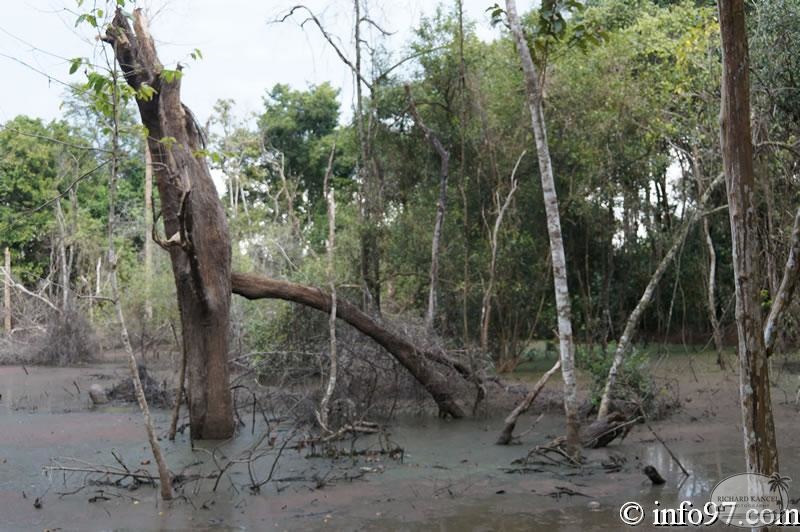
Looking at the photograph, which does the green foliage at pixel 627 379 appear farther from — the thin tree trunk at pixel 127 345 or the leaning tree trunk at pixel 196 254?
the thin tree trunk at pixel 127 345

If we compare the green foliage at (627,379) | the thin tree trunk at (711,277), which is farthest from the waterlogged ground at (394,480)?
the thin tree trunk at (711,277)

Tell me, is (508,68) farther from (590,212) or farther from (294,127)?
(294,127)

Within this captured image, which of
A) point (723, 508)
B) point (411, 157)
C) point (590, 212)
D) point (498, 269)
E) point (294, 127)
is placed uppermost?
point (294, 127)

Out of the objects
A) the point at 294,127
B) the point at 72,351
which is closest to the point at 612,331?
the point at 72,351

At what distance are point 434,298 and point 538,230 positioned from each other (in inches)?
157

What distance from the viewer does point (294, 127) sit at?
34375mm

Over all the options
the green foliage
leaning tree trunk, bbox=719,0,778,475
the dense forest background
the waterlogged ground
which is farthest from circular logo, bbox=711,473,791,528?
the dense forest background

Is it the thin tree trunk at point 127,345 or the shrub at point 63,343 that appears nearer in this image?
the thin tree trunk at point 127,345

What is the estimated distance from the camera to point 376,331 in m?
11.2

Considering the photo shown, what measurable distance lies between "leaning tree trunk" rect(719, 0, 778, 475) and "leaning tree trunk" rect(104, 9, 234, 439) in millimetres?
6779

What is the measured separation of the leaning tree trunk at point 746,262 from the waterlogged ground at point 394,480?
212cm

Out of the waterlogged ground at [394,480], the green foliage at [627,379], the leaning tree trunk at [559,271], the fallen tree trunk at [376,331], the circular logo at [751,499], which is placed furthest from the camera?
the green foliage at [627,379]

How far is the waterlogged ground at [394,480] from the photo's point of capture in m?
6.84

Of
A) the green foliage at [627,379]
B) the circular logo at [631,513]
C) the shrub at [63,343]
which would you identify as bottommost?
the circular logo at [631,513]
